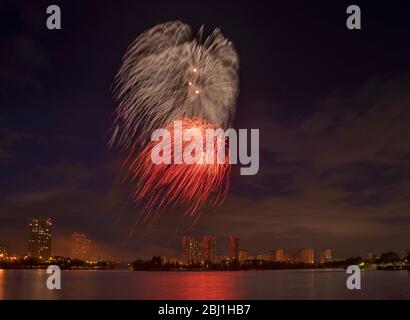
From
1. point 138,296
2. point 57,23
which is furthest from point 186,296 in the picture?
point 57,23

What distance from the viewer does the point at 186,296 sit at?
61.5 meters

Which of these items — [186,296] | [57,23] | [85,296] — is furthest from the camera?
[85,296]
